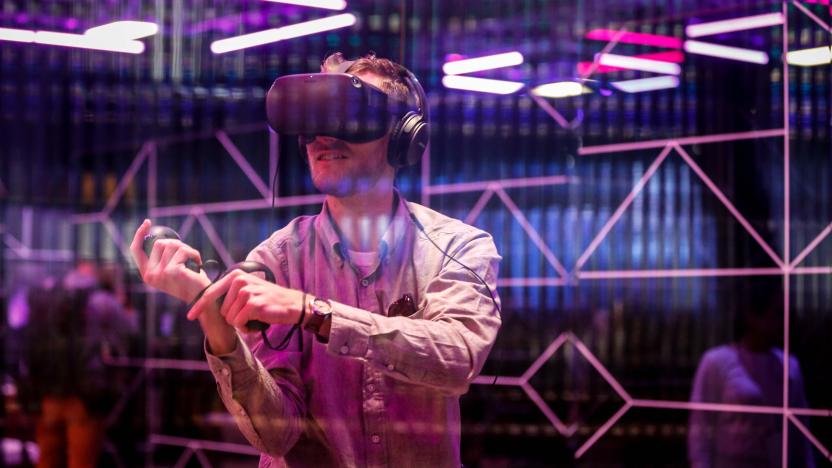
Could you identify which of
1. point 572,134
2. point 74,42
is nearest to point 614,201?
point 572,134

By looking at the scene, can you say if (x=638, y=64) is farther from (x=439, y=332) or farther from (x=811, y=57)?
(x=439, y=332)

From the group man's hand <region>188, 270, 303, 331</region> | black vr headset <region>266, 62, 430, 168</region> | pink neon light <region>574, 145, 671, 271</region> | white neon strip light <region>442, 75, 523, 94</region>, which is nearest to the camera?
man's hand <region>188, 270, 303, 331</region>

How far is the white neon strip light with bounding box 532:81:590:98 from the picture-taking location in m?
2.36

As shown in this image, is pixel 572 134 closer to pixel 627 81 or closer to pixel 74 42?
pixel 627 81

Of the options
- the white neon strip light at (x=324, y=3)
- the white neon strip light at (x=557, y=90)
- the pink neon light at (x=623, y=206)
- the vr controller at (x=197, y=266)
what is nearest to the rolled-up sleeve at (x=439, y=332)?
the vr controller at (x=197, y=266)

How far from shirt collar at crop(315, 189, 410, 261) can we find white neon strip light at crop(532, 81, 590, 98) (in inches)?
41.6

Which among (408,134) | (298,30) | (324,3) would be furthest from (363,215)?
(324,3)

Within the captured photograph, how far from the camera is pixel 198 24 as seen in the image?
221cm

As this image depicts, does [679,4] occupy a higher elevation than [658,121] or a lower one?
higher

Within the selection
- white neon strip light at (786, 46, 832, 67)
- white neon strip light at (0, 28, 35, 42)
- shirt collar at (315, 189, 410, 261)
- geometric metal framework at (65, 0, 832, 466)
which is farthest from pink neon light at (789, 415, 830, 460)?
white neon strip light at (0, 28, 35, 42)

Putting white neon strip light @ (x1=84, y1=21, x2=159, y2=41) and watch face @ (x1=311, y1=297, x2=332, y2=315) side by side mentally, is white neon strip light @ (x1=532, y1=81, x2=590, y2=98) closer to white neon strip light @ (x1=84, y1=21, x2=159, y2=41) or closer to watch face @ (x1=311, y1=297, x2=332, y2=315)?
white neon strip light @ (x1=84, y1=21, x2=159, y2=41)

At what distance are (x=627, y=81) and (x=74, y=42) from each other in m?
1.57

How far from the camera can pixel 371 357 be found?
1232 mm

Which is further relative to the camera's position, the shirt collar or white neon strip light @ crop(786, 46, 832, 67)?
white neon strip light @ crop(786, 46, 832, 67)
